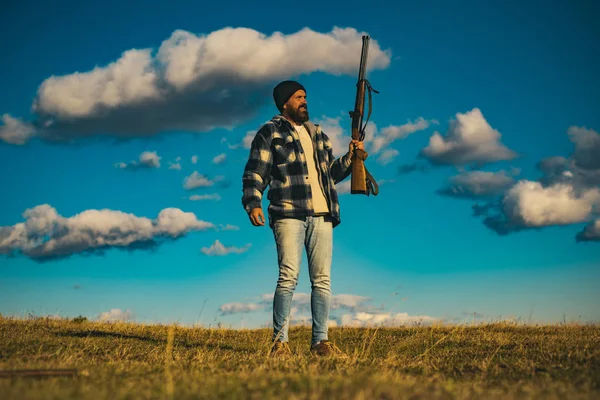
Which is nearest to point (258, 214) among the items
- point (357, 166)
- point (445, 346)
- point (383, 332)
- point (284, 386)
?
point (357, 166)

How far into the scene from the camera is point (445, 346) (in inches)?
337

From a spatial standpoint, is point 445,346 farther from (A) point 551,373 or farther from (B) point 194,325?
(B) point 194,325

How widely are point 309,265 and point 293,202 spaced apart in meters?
0.85

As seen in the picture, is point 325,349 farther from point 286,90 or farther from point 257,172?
point 286,90

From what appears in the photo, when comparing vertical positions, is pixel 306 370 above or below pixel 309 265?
below

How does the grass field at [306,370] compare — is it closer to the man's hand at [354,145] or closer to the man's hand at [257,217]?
the man's hand at [257,217]

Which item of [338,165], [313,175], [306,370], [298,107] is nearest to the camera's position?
[306,370]

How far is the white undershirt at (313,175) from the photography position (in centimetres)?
718

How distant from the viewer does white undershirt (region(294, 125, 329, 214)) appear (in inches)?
283

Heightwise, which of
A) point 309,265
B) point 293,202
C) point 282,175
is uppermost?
point 282,175

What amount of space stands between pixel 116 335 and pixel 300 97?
5.36 metres

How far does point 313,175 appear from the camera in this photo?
23.9 feet

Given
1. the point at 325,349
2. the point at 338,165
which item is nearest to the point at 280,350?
the point at 325,349

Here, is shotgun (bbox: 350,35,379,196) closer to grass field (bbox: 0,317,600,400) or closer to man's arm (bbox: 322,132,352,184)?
man's arm (bbox: 322,132,352,184)
